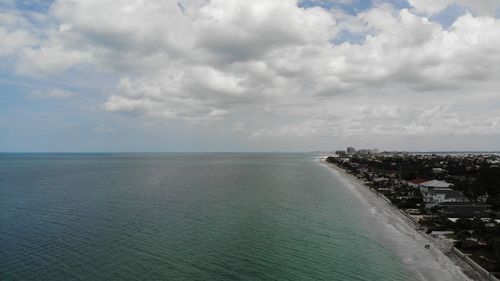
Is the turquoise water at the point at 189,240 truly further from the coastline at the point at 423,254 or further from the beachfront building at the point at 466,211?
the beachfront building at the point at 466,211

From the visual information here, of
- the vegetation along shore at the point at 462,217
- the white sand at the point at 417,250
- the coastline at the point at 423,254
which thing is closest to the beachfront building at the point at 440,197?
the vegetation along shore at the point at 462,217

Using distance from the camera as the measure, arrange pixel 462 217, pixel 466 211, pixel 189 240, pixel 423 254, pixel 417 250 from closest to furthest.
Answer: pixel 423 254
pixel 417 250
pixel 189 240
pixel 462 217
pixel 466 211

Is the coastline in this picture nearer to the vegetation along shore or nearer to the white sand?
the white sand

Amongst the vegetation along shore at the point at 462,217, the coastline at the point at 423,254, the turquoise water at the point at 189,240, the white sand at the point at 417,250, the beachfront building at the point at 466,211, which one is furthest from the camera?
the beachfront building at the point at 466,211

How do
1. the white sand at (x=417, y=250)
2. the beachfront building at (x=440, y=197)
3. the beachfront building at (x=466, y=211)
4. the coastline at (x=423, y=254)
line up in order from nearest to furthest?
the coastline at (x=423, y=254) → the white sand at (x=417, y=250) → the beachfront building at (x=466, y=211) → the beachfront building at (x=440, y=197)

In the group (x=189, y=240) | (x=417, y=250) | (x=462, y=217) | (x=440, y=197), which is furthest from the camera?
(x=440, y=197)

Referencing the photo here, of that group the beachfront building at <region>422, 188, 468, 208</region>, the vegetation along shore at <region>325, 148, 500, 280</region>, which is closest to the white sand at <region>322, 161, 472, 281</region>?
the vegetation along shore at <region>325, 148, 500, 280</region>

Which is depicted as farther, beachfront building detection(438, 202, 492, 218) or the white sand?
beachfront building detection(438, 202, 492, 218)

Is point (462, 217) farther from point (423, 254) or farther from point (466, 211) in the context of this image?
point (423, 254)

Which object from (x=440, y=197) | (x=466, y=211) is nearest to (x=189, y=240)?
(x=466, y=211)

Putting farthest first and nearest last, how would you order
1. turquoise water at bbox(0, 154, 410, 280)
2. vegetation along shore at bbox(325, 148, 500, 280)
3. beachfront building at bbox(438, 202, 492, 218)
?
beachfront building at bbox(438, 202, 492, 218), vegetation along shore at bbox(325, 148, 500, 280), turquoise water at bbox(0, 154, 410, 280)
